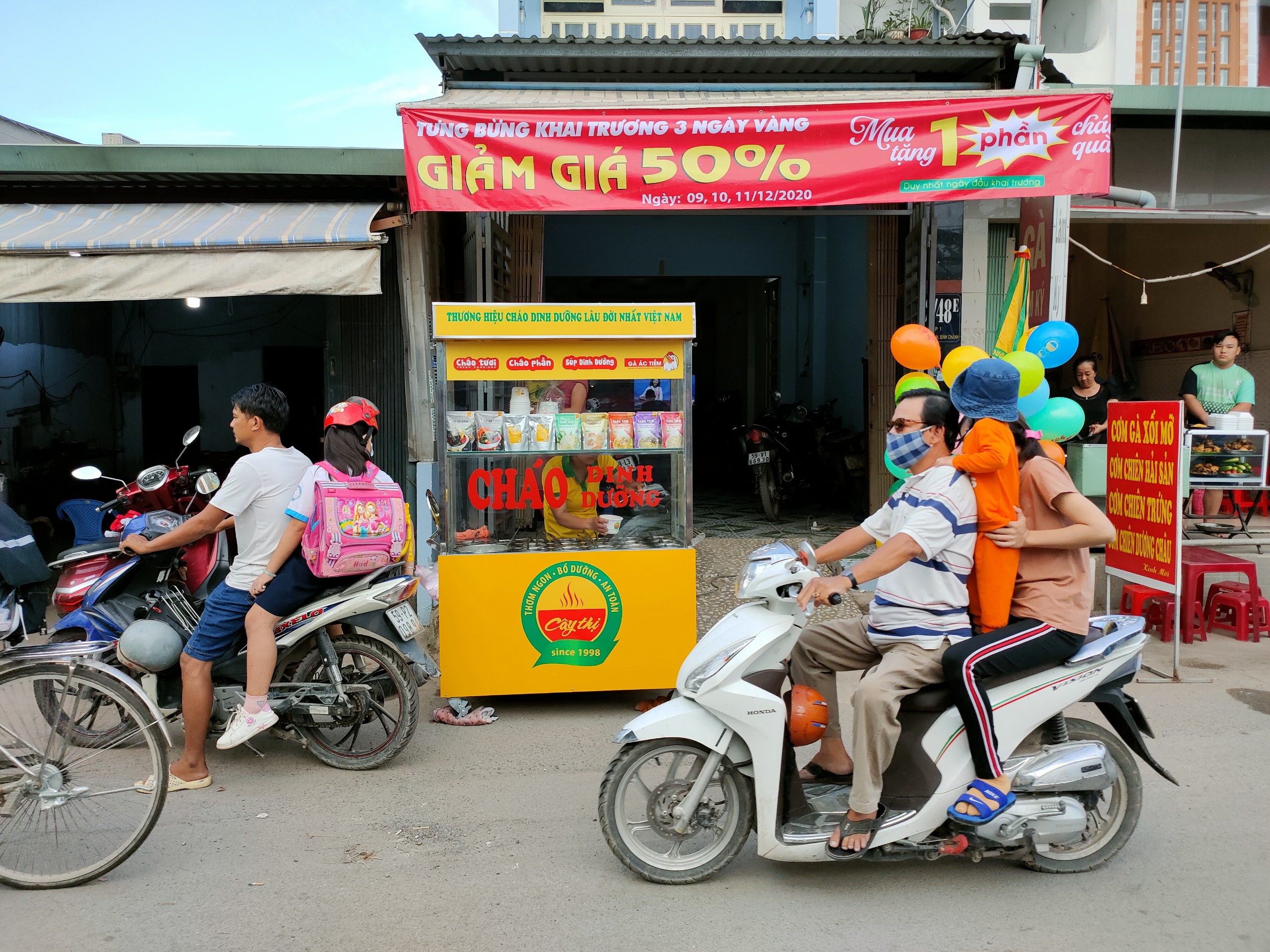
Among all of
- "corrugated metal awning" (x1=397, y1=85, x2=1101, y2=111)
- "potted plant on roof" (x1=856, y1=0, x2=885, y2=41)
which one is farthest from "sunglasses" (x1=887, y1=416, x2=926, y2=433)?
"potted plant on roof" (x1=856, y1=0, x2=885, y2=41)

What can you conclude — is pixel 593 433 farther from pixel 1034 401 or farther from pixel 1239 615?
pixel 1239 615

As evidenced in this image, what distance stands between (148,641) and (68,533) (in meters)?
7.09

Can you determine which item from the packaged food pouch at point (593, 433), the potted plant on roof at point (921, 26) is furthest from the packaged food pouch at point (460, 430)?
the potted plant on roof at point (921, 26)

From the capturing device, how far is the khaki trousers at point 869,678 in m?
2.92

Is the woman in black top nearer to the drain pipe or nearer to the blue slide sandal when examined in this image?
the drain pipe

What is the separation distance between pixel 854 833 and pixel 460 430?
288 cm

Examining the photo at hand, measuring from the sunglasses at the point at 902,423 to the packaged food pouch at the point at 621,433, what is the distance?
2.04m

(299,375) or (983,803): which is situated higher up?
(299,375)

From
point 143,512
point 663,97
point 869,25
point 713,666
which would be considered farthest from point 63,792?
point 869,25

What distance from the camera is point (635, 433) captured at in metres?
5.04

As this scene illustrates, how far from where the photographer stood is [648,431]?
5.05 metres

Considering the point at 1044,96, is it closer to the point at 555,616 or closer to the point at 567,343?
the point at 567,343

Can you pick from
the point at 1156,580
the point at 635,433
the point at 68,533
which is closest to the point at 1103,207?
the point at 1156,580

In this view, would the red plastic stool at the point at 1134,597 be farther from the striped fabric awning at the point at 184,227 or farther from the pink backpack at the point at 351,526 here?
the striped fabric awning at the point at 184,227
